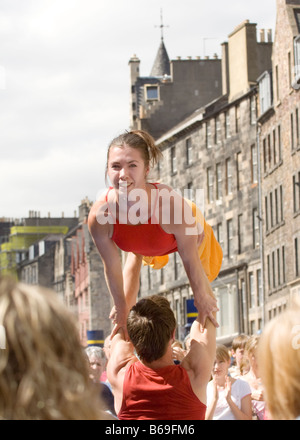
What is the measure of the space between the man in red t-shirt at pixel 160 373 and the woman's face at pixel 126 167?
5.23ft

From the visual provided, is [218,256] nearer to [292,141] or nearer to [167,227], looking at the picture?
[167,227]

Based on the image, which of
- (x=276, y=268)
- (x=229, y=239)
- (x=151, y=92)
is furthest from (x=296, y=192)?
(x=151, y=92)

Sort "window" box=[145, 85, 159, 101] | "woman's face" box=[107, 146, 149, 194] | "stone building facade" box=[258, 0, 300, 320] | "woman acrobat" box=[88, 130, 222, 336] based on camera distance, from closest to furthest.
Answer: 1. "woman acrobat" box=[88, 130, 222, 336]
2. "woman's face" box=[107, 146, 149, 194]
3. "stone building facade" box=[258, 0, 300, 320]
4. "window" box=[145, 85, 159, 101]

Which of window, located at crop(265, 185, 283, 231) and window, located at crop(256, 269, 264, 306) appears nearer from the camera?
window, located at crop(265, 185, 283, 231)

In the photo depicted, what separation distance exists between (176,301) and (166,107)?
46.5 feet

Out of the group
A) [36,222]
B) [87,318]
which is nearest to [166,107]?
[87,318]

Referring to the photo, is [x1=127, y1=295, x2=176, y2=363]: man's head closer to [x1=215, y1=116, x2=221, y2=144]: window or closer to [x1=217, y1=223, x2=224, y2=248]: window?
[x1=217, y1=223, x2=224, y2=248]: window

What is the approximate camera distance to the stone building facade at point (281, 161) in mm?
44438

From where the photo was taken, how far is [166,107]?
68.2 m

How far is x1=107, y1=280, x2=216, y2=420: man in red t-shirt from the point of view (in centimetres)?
535

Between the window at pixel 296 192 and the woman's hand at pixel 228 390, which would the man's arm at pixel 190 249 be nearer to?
the woman's hand at pixel 228 390

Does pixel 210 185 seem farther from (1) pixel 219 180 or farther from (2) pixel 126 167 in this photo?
(2) pixel 126 167

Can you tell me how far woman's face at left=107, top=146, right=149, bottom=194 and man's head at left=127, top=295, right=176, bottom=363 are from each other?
5.46ft

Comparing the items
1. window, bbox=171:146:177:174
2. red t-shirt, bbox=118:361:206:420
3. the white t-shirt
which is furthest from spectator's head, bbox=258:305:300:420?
window, bbox=171:146:177:174
